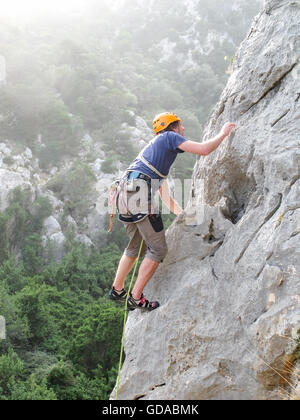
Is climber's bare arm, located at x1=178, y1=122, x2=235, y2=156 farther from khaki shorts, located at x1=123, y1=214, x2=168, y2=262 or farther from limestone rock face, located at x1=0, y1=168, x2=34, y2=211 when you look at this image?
limestone rock face, located at x1=0, y1=168, x2=34, y2=211

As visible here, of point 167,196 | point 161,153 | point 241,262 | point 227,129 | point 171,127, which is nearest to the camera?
point 241,262

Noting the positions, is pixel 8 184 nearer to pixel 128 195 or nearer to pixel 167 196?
pixel 167 196

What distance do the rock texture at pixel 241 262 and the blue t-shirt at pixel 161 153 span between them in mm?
525

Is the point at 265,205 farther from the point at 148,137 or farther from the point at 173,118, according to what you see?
the point at 148,137

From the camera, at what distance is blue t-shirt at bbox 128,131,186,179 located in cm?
367

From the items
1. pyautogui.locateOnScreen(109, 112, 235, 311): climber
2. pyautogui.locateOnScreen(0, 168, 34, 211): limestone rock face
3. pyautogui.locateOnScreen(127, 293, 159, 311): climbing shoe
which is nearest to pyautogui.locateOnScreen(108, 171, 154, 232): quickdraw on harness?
pyautogui.locateOnScreen(109, 112, 235, 311): climber

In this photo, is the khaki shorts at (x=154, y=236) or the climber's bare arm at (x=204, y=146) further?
the khaki shorts at (x=154, y=236)

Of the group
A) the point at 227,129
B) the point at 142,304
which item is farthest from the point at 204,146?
the point at 142,304

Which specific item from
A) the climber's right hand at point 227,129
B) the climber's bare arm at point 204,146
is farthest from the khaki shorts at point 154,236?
the climber's right hand at point 227,129

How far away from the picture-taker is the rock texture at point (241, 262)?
3064 mm

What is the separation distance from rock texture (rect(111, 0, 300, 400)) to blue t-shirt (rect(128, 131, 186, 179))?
53cm

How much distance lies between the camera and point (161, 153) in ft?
12.3

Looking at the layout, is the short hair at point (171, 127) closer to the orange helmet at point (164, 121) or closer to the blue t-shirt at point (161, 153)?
the orange helmet at point (164, 121)

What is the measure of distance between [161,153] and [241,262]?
1.14 metres
